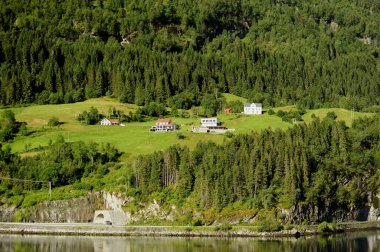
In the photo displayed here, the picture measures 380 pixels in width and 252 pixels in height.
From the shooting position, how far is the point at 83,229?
13362 centimetres

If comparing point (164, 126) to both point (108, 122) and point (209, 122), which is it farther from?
point (108, 122)

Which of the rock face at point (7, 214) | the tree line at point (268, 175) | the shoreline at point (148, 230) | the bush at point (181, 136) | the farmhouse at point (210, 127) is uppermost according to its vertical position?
the farmhouse at point (210, 127)

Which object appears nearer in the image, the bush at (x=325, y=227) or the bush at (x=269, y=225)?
the bush at (x=269, y=225)

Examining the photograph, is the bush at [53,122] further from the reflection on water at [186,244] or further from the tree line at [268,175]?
the reflection on water at [186,244]

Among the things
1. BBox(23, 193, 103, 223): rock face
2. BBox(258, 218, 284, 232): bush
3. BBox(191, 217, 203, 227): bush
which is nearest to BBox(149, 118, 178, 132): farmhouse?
BBox(23, 193, 103, 223): rock face

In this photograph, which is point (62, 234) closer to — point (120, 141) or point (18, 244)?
point (18, 244)

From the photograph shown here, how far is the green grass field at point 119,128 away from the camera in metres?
164

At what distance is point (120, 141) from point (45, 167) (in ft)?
72.0

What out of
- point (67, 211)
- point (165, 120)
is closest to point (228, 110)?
A: point (165, 120)

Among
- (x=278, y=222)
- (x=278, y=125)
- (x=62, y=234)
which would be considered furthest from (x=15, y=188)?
(x=278, y=125)

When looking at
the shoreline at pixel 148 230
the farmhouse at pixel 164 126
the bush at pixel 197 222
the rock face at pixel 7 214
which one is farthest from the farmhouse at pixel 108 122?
the bush at pixel 197 222

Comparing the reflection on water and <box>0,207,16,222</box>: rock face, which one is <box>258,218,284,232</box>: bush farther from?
<box>0,207,16,222</box>: rock face

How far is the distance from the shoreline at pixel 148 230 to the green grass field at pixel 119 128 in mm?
26406

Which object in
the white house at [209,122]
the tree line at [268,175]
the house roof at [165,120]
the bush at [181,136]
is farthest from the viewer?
the white house at [209,122]
